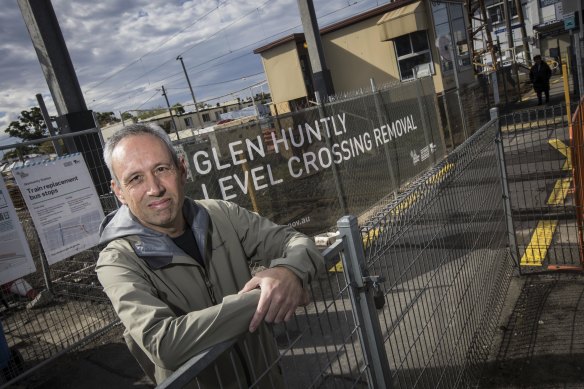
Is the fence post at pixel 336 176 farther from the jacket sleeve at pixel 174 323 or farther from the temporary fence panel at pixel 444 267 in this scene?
the jacket sleeve at pixel 174 323

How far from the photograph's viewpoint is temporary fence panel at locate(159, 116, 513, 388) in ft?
6.05

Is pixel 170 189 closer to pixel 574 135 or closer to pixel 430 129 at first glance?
pixel 574 135

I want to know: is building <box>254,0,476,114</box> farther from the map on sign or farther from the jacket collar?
the jacket collar

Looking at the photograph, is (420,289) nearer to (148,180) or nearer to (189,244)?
(189,244)

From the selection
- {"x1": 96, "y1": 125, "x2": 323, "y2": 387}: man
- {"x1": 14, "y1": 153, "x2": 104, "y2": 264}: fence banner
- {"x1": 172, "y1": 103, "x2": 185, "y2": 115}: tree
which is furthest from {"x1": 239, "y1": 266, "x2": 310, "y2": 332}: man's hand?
{"x1": 172, "y1": 103, "x2": 185, "y2": 115}: tree

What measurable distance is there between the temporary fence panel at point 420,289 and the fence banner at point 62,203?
291 cm

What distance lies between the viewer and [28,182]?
4512 millimetres

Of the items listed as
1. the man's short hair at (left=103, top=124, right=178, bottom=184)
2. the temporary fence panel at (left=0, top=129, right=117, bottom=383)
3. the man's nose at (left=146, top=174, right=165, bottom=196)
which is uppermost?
the man's short hair at (left=103, top=124, right=178, bottom=184)

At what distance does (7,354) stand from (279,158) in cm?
405

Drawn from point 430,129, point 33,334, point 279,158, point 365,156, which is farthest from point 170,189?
point 430,129

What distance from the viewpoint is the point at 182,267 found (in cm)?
180

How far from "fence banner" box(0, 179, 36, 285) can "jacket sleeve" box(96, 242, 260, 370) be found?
3695 millimetres

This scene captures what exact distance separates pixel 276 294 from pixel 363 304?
0.54 m

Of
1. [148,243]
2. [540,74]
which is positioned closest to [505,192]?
[148,243]
